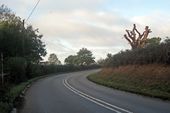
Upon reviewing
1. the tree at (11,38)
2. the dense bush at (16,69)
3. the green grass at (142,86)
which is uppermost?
the tree at (11,38)

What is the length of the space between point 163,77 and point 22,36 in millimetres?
35136

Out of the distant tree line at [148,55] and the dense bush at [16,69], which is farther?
the dense bush at [16,69]

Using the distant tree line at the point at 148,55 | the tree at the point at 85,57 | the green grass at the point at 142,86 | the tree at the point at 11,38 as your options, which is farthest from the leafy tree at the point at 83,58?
the green grass at the point at 142,86

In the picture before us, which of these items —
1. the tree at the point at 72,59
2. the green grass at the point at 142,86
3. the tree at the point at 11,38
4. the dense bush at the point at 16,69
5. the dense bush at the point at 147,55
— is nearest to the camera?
the green grass at the point at 142,86

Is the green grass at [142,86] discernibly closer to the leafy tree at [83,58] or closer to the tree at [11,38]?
the tree at [11,38]

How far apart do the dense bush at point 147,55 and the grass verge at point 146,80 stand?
2.08 feet

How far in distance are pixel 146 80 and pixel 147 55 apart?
4.79 metres

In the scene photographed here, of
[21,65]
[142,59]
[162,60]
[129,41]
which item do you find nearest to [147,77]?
[162,60]

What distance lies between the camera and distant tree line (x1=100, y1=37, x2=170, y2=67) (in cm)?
3569

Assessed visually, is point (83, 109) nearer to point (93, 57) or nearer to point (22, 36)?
point (22, 36)

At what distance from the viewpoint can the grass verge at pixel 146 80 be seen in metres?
29.2

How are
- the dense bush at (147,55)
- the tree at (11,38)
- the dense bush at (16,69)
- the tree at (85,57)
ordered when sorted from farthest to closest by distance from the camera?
1. the tree at (85,57)
2. the tree at (11,38)
3. the dense bush at (16,69)
4. the dense bush at (147,55)

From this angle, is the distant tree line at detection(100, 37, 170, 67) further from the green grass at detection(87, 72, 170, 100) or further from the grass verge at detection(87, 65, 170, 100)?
the green grass at detection(87, 72, 170, 100)

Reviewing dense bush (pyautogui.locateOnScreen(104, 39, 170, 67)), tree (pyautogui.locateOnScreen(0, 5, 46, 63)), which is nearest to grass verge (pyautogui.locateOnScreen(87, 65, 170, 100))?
dense bush (pyautogui.locateOnScreen(104, 39, 170, 67))
